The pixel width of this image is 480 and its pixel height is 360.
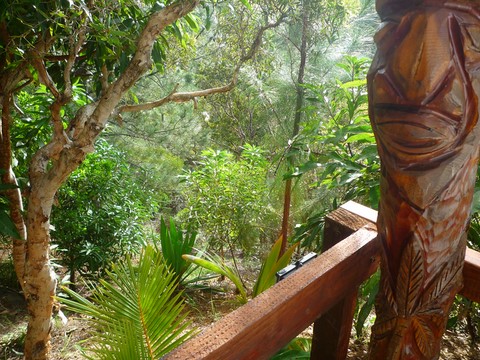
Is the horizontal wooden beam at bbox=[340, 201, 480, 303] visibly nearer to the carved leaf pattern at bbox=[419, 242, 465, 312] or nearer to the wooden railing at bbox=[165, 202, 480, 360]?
the wooden railing at bbox=[165, 202, 480, 360]

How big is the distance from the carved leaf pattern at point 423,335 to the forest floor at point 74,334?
4.12 ft

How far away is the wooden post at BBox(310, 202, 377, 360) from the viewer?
900 mm

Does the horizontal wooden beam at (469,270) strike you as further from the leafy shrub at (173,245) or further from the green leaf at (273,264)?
the leafy shrub at (173,245)

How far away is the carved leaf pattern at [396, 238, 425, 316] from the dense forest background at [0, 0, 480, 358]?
19.9 inches

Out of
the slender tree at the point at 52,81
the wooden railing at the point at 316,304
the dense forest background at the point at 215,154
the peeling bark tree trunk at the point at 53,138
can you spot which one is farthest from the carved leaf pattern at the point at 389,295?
the peeling bark tree trunk at the point at 53,138

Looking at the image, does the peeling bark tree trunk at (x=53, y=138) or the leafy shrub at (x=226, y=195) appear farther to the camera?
the leafy shrub at (x=226, y=195)

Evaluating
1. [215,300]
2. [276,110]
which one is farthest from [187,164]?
[215,300]

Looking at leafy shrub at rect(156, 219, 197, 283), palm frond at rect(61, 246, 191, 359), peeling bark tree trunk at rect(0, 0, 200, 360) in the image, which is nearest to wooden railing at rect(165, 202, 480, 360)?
palm frond at rect(61, 246, 191, 359)

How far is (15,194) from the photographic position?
1.87m

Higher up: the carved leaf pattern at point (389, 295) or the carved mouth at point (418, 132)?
the carved mouth at point (418, 132)

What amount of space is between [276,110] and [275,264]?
11.2 ft

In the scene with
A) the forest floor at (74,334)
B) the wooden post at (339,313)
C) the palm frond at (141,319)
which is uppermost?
the wooden post at (339,313)

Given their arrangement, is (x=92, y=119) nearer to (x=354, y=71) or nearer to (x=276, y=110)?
(x=354, y=71)

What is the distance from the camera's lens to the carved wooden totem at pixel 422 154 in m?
0.48
